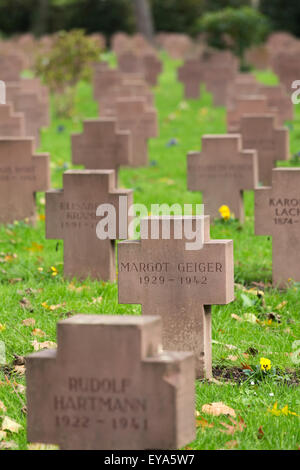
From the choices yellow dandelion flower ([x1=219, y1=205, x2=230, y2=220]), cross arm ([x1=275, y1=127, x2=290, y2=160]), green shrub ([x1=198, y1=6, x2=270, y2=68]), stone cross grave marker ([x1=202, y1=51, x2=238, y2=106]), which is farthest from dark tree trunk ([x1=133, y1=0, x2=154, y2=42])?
yellow dandelion flower ([x1=219, y1=205, x2=230, y2=220])

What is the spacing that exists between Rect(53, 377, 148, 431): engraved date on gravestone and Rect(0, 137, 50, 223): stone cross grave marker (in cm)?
576

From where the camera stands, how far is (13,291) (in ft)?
25.3

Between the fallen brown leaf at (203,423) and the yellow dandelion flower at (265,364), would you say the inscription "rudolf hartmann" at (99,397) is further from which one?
the yellow dandelion flower at (265,364)

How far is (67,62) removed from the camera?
69.4 feet

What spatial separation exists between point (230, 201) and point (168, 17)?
131 ft

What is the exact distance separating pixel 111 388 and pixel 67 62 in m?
17.3

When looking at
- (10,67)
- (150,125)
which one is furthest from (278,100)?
(10,67)

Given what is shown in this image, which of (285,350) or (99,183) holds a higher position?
(99,183)

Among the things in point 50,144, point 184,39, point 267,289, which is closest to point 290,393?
point 267,289

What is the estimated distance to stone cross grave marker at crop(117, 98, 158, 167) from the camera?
14.8 meters

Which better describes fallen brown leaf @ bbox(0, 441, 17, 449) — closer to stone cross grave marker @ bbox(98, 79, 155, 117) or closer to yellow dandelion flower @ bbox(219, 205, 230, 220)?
yellow dandelion flower @ bbox(219, 205, 230, 220)

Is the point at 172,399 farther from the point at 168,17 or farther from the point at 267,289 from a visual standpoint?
the point at 168,17

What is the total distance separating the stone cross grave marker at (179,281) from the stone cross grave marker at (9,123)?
7.69m

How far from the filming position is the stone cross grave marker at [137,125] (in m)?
14.8
